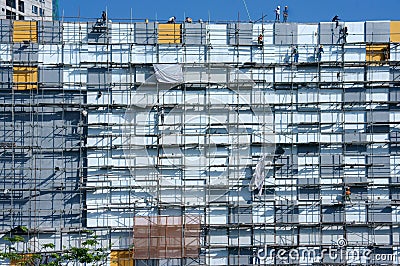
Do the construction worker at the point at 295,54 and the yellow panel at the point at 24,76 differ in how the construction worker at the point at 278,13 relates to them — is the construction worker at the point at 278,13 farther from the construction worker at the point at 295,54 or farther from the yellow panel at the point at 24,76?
the yellow panel at the point at 24,76

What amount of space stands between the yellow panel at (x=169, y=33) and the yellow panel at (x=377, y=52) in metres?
4.89

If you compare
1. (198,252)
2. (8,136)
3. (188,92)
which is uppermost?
(188,92)

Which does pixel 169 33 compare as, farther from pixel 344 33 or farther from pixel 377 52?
pixel 377 52

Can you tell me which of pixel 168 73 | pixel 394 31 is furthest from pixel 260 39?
pixel 394 31

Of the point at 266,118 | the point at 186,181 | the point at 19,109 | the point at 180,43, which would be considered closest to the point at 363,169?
the point at 266,118

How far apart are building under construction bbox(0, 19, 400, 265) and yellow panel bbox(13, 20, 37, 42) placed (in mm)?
36

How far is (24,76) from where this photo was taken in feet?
49.4

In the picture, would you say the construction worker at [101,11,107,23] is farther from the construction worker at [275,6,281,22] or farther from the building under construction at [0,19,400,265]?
the construction worker at [275,6,281,22]

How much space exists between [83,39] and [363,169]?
25.7ft

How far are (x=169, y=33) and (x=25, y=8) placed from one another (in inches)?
861

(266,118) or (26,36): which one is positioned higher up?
(26,36)

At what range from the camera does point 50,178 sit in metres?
14.9

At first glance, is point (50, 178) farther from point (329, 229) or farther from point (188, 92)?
point (329, 229)

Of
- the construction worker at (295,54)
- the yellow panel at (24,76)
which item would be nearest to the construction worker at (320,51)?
the construction worker at (295,54)
